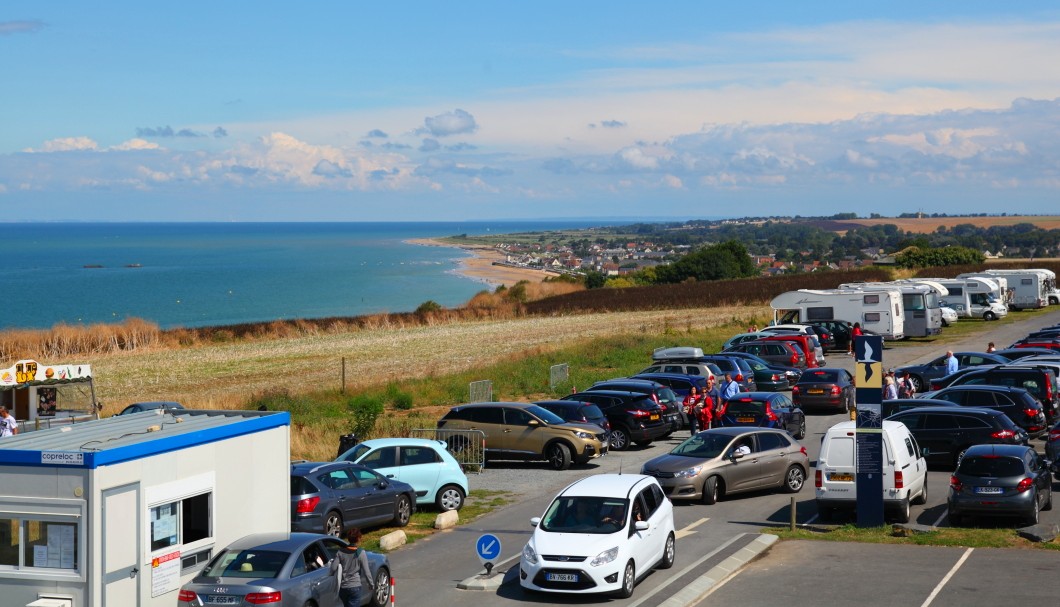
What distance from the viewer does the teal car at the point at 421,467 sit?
22.4m

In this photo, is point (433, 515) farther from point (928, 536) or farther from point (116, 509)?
point (116, 509)

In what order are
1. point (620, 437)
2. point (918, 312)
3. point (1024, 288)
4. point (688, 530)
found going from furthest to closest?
point (1024, 288), point (918, 312), point (620, 437), point (688, 530)

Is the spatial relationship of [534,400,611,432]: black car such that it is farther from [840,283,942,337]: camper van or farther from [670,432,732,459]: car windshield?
[840,283,942,337]: camper van

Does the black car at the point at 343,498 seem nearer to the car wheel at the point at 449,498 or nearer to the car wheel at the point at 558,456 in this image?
the car wheel at the point at 449,498

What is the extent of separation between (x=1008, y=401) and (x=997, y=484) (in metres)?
10.1

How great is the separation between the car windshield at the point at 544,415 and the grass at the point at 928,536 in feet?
26.7

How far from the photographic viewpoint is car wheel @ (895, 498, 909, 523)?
20.4 m

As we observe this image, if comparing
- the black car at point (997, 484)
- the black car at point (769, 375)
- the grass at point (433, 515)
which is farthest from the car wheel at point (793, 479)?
the black car at point (769, 375)

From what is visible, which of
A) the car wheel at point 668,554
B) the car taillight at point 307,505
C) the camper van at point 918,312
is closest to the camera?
the car wheel at point 668,554

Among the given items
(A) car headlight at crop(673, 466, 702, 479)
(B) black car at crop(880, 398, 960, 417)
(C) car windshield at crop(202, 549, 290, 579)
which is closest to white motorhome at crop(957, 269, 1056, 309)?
(B) black car at crop(880, 398, 960, 417)

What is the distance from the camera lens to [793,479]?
23797 mm

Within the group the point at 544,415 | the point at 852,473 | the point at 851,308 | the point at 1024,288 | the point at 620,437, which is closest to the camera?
the point at 852,473

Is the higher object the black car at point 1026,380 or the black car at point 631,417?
Answer: the black car at point 1026,380

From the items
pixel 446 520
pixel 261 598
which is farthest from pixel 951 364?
pixel 261 598
